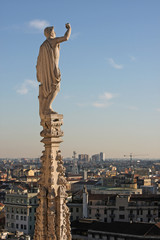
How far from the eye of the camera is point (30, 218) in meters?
54.6

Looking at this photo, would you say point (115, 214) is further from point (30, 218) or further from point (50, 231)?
point (50, 231)

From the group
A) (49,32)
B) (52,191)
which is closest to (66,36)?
(49,32)

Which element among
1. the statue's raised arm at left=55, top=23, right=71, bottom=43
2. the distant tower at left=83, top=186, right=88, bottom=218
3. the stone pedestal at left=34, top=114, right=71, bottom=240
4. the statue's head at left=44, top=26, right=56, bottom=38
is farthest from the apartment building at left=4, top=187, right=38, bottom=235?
the statue's raised arm at left=55, top=23, right=71, bottom=43

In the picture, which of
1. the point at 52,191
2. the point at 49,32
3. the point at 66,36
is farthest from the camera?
the point at 49,32

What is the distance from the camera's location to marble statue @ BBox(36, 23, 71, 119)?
5570mm

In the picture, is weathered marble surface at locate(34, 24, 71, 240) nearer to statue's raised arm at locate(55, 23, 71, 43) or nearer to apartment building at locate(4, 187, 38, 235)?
statue's raised arm at locate(55, 23, 71, 43)

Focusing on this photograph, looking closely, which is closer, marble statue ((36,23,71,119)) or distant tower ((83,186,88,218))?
marble statue ((36,23,71,119))

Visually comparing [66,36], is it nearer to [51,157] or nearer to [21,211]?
[51,157]

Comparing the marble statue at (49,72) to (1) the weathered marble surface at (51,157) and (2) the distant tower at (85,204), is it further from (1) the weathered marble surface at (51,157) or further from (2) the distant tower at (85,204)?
(2) the distant tower at (85,204)

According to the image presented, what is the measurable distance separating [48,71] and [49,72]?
2cm

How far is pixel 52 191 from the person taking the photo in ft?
17.3

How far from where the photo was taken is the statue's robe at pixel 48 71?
5570 mm

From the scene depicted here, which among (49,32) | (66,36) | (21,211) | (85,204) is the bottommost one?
(21,211)

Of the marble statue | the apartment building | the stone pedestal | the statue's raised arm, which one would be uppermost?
the statue's raised arm
